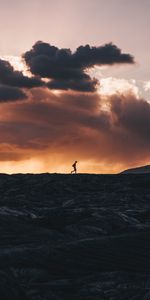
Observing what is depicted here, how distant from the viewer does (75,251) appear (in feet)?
70.9

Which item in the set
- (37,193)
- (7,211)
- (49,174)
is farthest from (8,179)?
(7,211)

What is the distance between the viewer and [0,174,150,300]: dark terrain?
16594mm

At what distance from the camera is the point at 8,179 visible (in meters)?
59.8

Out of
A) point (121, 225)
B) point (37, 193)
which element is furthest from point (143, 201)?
point (121, 225)

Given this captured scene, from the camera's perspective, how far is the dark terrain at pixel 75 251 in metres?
16.6

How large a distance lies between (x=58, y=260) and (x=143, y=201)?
77.7 feet

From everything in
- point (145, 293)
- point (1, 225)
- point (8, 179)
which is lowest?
point (145, 293)

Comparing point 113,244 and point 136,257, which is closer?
point 136,257

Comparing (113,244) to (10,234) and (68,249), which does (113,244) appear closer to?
(68,249)

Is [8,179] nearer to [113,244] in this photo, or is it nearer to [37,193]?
[37,193]

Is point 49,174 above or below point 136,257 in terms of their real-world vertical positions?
above

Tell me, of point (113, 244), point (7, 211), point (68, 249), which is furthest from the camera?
point (7, 211)

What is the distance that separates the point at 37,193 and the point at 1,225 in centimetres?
2054

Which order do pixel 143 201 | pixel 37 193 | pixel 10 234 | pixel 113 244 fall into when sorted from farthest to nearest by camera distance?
pixel 37 193 < pixel 143 201 < pixel 10 234 < pixel 113 244
